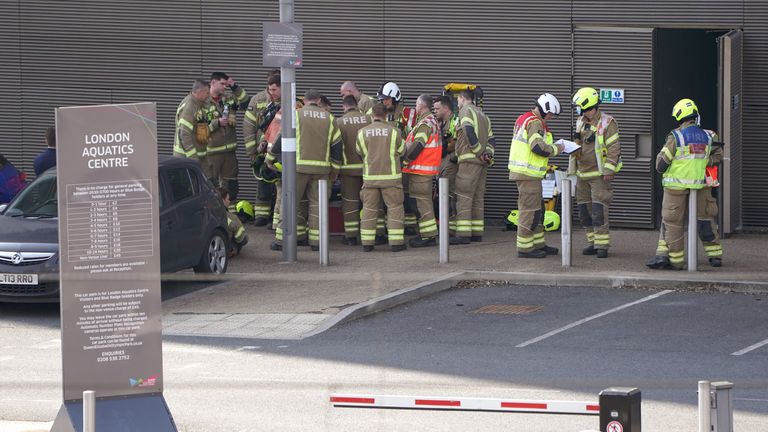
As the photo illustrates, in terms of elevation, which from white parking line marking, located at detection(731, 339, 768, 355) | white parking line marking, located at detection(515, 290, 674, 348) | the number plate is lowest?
white parking line marking, located at detection(731, 339, 768, 355)

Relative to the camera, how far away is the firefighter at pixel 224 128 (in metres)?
19.5

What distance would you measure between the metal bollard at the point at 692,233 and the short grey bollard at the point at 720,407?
30.8ft

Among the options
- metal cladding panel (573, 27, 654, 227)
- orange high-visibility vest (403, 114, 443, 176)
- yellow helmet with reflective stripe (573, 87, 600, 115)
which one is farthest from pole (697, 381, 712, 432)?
Answer: metal cladding panel (573, 27, 654, 227)

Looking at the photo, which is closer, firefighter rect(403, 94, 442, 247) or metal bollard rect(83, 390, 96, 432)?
metal bollard rect(83, 390, 96, 432)

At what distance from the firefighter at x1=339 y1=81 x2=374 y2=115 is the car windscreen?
4646 mm

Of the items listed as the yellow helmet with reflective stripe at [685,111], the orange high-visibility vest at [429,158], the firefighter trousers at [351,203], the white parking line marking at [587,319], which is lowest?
the white parking line marking at [587,319]

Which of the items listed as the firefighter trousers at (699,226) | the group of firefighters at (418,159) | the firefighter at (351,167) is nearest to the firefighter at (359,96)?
the group of firefighters at (418,159)

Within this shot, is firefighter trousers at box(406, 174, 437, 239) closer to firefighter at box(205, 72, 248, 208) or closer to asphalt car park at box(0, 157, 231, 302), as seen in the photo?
asphalt car park at box(0, 157, 231, 302)

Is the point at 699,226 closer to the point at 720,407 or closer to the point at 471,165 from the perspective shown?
the point at 471,165

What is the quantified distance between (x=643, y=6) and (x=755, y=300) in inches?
235

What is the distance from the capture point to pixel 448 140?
61.1 ft

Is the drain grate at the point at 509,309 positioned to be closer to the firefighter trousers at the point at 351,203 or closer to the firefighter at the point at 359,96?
the firefighter trousers at the point at 351,203

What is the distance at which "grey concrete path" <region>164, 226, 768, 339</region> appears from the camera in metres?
14.0

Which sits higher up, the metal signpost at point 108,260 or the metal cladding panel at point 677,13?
the metal cladding panel at point 677,13
